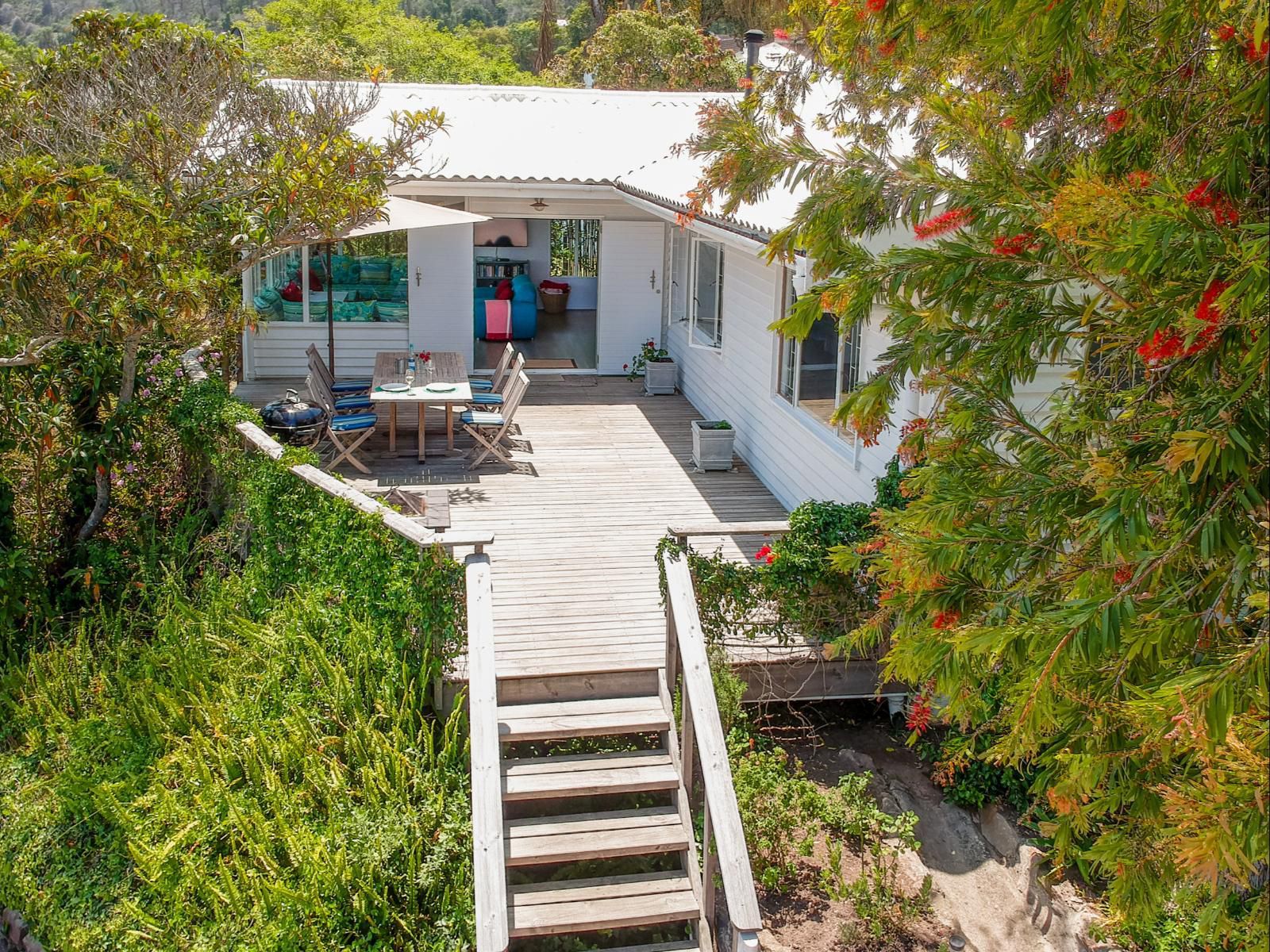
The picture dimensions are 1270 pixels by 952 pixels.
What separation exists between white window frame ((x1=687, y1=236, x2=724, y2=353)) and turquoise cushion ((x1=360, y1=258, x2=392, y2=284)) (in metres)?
4.08

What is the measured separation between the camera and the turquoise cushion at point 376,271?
1606 centimetres

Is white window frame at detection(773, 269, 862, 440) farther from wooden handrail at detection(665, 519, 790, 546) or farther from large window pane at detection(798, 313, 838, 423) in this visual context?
wooden handrail at detection(665, 519, 790, 546)

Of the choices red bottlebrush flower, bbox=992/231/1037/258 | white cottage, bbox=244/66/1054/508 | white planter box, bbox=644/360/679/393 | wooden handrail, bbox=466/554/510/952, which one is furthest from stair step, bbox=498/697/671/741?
white planter box, bbox=644/360/679/393

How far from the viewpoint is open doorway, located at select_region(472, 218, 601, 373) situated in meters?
18.5

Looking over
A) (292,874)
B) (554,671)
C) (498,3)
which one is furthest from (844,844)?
(498,3)

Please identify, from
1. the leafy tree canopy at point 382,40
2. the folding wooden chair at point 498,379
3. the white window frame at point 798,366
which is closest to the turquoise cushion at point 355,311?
the folding wooden chair at point 498,379

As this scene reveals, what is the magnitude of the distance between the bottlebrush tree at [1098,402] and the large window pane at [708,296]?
8.59m

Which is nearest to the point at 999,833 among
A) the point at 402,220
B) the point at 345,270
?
the point at 402,220

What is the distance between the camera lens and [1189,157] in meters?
4.25

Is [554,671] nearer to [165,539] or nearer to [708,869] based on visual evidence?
[708,869]

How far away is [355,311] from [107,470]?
533 cm

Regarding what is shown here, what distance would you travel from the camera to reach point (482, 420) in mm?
12484

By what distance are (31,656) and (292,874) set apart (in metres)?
3.98

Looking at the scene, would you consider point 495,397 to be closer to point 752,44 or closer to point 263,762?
point 263,762
